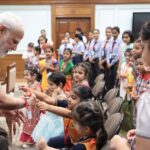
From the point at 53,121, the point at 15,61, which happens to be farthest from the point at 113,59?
the point at 15,61

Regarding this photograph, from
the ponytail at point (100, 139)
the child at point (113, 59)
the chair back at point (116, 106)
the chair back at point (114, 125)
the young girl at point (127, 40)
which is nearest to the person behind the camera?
the ponytail at point (100, 139)

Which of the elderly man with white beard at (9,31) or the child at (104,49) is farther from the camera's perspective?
the child at (104,49)

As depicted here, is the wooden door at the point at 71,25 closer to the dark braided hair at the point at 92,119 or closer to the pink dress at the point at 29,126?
the pink dress at the point at 29,126

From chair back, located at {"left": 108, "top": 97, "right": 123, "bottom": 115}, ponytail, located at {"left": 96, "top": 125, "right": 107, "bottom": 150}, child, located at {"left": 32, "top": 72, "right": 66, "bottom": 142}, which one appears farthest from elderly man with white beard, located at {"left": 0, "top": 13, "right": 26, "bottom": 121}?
chair back, located at {"left": 108, "top": 97, "right": 123, "bottom": 115}

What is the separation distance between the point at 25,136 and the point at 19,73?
6.74m

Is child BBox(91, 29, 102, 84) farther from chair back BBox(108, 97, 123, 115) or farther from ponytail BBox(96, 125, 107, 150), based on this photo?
ponytail BBox(96, 125, 107, 150)

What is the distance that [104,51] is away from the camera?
7.43m

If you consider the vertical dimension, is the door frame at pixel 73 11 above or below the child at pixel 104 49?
above

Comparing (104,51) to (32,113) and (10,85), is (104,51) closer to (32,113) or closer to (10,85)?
(10,85)

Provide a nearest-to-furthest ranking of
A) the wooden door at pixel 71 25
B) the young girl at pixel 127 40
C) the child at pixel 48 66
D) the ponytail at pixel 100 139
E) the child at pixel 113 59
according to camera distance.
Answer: the ponytail at pixel 100 139 < the child at pixel 48 66 < the young girl at pixel 127 40 < the child at pixel 113 59 < the wooden door at pixel 71 25

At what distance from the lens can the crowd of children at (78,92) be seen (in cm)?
208

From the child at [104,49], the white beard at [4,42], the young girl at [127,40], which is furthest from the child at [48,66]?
the white beard at [4,42]

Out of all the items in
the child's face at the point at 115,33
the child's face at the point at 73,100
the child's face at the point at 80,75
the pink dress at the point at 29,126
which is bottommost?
the pink dress at the point at 29,126

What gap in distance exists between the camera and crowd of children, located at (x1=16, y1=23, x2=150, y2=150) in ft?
6.83
